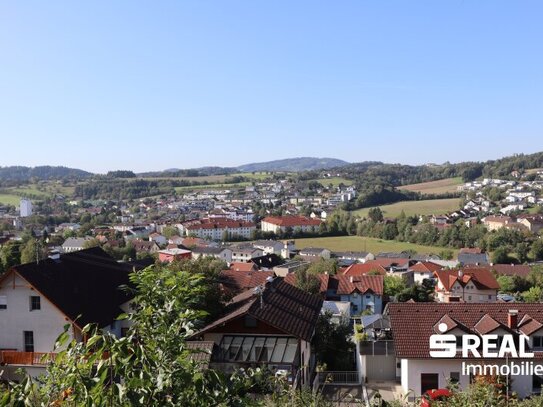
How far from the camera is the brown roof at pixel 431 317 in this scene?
1739cm

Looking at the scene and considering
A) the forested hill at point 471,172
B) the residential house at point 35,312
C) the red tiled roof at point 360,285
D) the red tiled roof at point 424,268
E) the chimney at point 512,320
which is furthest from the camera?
the forested hill at point 471,172

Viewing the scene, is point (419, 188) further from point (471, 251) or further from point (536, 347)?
point (536, 347)

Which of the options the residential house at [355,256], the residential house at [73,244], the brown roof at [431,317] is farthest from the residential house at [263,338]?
the residential house at [73,244]

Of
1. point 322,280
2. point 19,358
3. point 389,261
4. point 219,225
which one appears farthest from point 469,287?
point 219,225

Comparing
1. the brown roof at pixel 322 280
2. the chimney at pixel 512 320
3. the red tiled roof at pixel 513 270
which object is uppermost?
the chimney at pixel 512 320

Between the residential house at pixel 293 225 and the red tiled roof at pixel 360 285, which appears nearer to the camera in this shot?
the red tiled roof at pixel 360 285

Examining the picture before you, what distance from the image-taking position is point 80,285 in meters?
19.1

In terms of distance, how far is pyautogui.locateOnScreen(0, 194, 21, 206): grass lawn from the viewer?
147500mm

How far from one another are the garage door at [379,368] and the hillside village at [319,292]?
0.03 meters

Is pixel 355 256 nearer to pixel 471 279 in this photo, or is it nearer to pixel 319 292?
pixel 471 279

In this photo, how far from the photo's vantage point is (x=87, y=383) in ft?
12.2

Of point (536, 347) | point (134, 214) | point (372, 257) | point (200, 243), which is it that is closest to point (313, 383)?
point (536, 347)

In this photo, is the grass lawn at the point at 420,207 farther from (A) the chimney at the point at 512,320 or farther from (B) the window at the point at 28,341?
(B) the window at the point at 28,341

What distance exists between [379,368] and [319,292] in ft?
72.8
